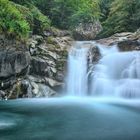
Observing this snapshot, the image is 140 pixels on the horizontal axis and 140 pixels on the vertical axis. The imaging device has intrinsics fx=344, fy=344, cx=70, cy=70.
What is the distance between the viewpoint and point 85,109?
1902 centimetres

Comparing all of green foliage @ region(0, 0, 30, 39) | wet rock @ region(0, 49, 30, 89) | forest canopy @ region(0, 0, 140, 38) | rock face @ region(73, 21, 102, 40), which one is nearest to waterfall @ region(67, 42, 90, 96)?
wet rock @ region(0, 49, 30, 89)

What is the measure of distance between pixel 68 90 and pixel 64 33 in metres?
8.21

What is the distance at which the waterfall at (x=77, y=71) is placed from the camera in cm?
2592

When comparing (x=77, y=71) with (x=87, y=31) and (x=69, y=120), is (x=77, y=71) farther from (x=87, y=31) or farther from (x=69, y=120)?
(x=69, y=120)

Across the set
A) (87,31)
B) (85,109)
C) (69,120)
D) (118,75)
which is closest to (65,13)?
(87,31)

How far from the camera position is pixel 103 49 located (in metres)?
28.2

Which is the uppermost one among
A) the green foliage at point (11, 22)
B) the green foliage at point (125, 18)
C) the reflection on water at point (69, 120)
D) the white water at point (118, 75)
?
the green foliage at point (125, 18)

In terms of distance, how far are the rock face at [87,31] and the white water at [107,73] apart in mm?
6245

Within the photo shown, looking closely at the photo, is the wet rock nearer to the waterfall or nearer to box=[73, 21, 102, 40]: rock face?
the waterfall

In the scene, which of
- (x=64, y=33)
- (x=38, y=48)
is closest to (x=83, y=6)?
(x=64, y=33)

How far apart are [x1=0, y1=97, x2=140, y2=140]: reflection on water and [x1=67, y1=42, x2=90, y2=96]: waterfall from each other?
3.56 m

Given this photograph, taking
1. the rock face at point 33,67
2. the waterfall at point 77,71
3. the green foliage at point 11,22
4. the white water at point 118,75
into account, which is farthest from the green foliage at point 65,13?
the green foliage at point 11,22

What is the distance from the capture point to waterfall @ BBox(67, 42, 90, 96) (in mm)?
25922

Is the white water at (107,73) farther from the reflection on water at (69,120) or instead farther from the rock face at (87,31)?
the rock face at (87,31)
